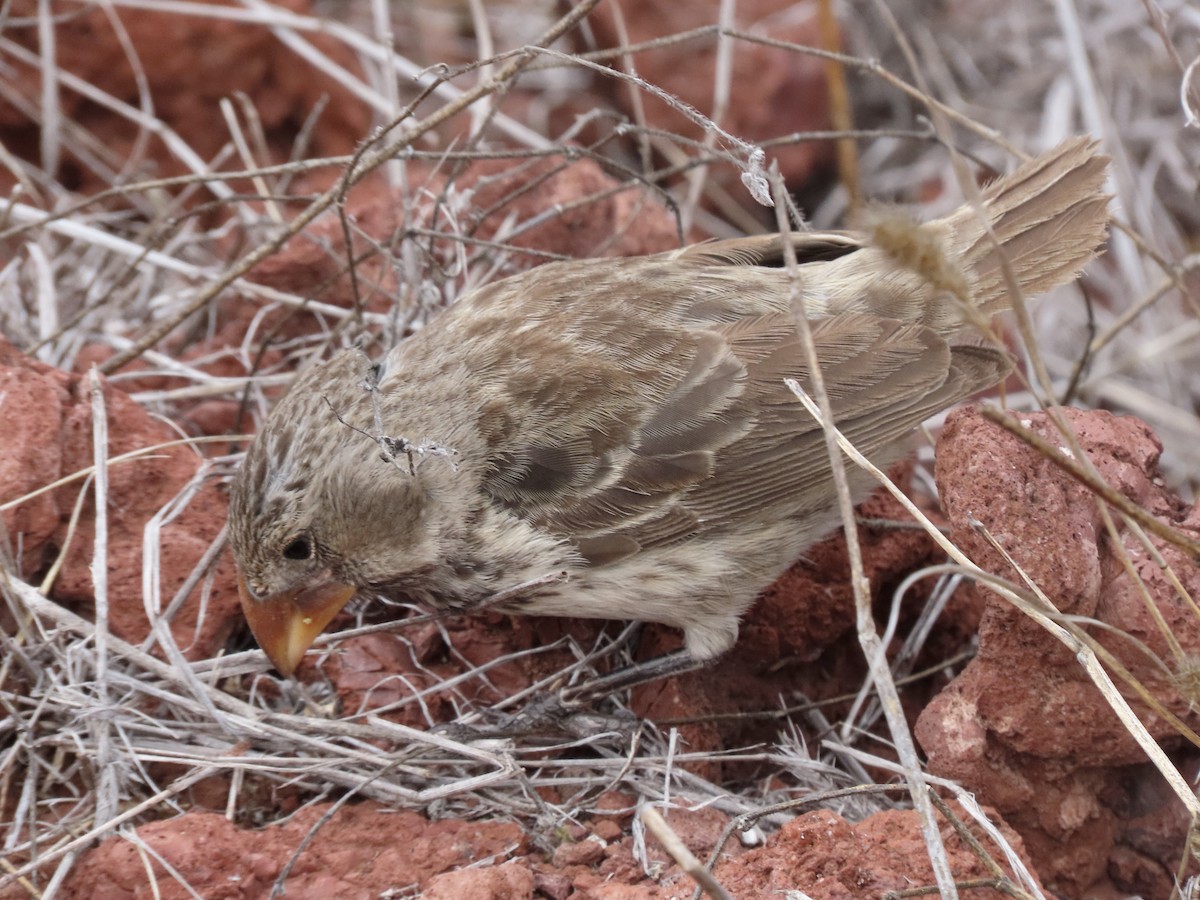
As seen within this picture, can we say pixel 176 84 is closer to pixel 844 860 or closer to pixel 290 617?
pixel 290 617

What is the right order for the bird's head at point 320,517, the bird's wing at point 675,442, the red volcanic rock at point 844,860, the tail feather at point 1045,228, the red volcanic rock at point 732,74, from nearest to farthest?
the red volcanic rock at point 844,860, the bird's head at point 320,517, the bird's wing at point 675,442, the tail feather at point 1045,228, the red volcanic rock at point 732,74

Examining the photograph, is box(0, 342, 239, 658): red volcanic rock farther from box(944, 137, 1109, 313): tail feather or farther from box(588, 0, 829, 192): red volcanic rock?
box(588, 0, 829, 192): red volcanic rock

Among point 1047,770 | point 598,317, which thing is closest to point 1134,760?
point 1047,770

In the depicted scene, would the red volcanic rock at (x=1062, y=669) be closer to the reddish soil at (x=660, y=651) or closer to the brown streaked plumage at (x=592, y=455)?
the reddish soil at (x=660, y=651)

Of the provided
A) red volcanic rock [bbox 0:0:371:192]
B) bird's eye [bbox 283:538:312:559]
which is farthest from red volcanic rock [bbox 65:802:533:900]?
red volcanic rock [bbox 0:0:371:192]

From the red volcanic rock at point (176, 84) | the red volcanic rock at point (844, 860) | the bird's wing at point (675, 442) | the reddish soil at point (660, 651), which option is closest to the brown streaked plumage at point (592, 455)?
the bird's wing at point (675, 442)

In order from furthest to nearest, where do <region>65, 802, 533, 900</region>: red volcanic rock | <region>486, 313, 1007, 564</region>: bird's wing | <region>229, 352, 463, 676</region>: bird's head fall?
<region>486, 313, 1007, 564</region>: bird's wing, <region>229, 352, 463, 676</region>: bird's head, <region>65, 802, 533, 900</region>: red volcanic rock

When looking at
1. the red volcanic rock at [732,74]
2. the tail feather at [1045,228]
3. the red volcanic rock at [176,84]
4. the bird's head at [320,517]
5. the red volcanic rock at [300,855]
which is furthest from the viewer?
the red volcanic rock at [732,74]
